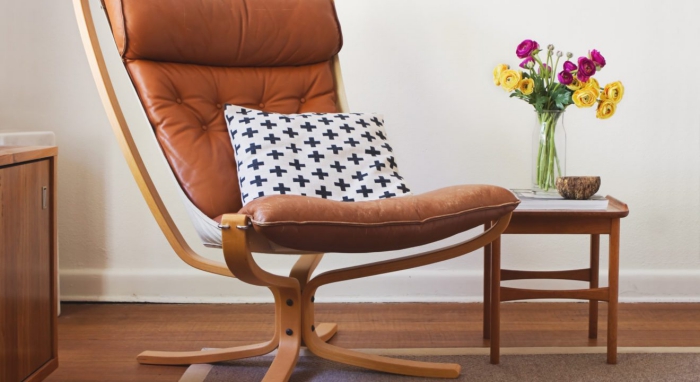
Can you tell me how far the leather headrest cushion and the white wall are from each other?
409 mm

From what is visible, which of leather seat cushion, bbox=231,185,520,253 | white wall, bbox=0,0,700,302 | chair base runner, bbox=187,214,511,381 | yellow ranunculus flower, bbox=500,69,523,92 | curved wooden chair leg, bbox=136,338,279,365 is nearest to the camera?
leather seat cushion, bbox=231,185,520,253

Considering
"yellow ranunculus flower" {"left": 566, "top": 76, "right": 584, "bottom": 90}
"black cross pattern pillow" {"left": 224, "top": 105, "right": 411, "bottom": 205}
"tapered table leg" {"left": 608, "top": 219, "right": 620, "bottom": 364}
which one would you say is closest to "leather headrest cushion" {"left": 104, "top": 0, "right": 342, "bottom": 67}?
"black cross pattern pillow" {"left": 224, "top": 105, "right": 411, "bottom": 205}

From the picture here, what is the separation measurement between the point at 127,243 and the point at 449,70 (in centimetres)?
112

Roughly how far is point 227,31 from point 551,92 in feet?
2.62

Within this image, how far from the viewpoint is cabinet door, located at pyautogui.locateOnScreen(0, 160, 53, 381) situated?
138cm

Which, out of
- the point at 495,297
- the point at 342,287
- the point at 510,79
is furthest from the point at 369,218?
the point at 342,287

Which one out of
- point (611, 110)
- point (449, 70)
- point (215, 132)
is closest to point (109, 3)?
point (215, 132)

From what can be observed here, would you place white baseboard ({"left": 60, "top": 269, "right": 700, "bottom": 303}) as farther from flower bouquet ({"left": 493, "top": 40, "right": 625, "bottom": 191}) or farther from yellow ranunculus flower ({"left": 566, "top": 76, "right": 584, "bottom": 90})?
yellow ranunculus flower ({"left": 566, "top": 76, "right": 584, "bottom": 90})

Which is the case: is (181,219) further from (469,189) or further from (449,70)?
(469,189)

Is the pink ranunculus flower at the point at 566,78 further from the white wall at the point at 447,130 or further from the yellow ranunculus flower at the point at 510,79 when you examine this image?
the white wall at the point at 447,130

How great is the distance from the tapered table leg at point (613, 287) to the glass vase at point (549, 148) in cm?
18

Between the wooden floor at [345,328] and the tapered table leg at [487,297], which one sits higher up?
the tapered table leg at [487,297]

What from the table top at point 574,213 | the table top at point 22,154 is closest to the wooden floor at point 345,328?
the table top at point 574,213

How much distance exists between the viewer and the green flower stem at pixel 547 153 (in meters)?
1.90
